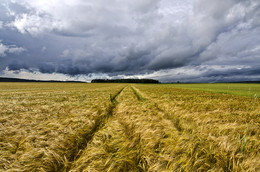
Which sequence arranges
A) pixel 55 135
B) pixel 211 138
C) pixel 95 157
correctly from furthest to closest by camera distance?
pixel 55 135 → pixel 211 138 → pixel 95 157

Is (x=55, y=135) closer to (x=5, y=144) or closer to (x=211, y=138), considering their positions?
(x=5, y=144)

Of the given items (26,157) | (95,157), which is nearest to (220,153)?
(95,157)

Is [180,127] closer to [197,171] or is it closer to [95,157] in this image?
[197,171]

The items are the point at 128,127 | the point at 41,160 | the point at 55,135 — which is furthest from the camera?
the point at 128,127

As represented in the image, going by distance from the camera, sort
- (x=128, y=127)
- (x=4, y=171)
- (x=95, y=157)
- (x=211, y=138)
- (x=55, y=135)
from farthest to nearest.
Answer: (x=128, y=127), (x=55, y=135), (x=211, y=138), (x=95, y=157), (x=4, y=171)

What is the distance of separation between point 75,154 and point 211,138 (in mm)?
3874

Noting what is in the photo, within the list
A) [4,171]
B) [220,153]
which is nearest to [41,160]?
[4,171]

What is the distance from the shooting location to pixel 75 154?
307cm

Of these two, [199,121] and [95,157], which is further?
[199,121]

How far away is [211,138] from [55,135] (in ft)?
15.9

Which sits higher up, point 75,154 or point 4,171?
point 4,171

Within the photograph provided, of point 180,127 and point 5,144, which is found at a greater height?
point 5,144

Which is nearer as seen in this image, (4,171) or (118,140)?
(4,171)

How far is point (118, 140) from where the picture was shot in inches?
137
